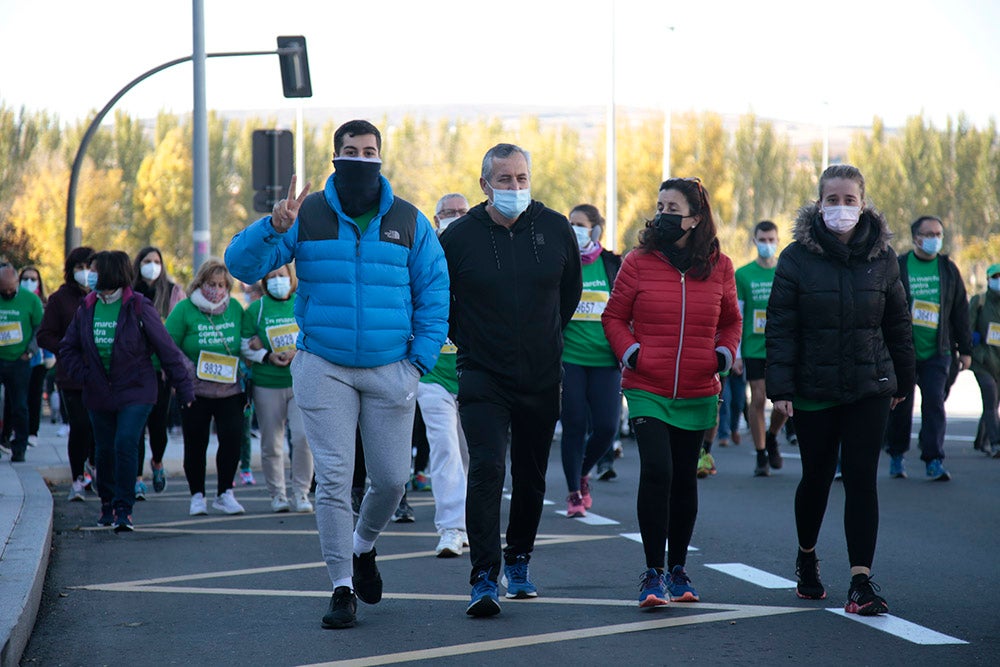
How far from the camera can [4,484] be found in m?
11.3

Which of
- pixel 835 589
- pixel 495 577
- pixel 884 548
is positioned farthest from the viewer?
pixel 884 548

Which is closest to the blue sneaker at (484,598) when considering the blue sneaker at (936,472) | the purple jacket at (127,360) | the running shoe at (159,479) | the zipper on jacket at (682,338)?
the zipper on jacket at (682,338)

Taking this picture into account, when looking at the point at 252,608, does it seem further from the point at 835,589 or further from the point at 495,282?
the point at 835,589

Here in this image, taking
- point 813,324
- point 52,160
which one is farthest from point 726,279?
point 52,160

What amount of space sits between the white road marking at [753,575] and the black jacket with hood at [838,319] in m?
1.06

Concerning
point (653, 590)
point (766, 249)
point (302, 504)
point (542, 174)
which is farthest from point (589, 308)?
point (542, 174)

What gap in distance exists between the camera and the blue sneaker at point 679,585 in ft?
22.4

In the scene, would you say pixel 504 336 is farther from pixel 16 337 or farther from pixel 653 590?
pixel 16 337

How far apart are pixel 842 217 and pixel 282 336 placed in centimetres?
543

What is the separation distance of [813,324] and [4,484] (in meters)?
6.89

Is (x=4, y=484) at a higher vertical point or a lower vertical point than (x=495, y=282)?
lower

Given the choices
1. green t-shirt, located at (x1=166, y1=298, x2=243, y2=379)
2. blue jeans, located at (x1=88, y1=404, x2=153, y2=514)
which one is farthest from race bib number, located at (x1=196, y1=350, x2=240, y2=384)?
blue jeans, located at (x1=88, y1=404, x2=153, y2=514)

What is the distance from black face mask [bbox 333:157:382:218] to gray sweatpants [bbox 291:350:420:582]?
0.65m

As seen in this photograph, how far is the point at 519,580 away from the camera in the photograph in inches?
A: 275
